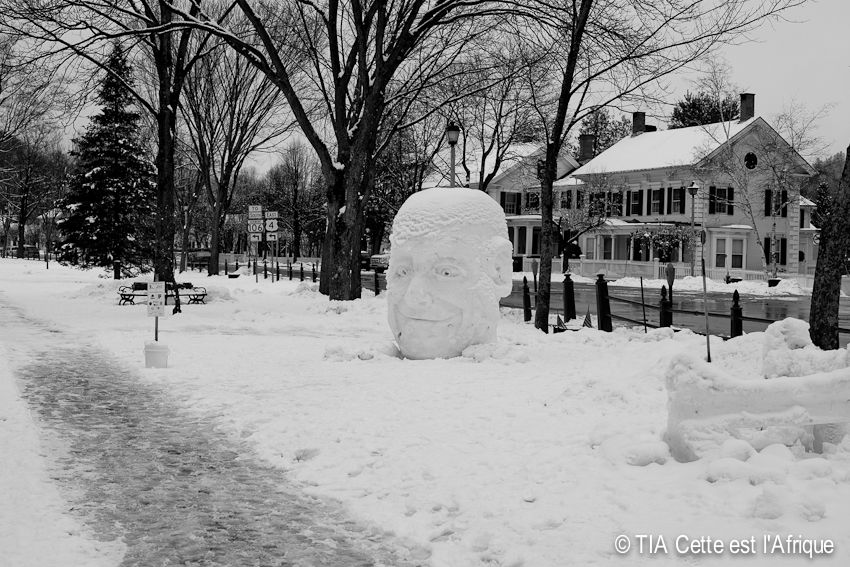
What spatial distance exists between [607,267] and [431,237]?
37764 millimetres

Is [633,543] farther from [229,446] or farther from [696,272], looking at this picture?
[696,272]

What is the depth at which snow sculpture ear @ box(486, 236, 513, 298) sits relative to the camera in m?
11.2

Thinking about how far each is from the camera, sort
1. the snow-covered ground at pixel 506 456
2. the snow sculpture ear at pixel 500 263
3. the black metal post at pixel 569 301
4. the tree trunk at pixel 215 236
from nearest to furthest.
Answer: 1. the snow-covered ground at pixel 506 456
2. the snow sculpture ear at pixel 500 263
3. the black metal post at pixel 569 301
4. the tree trunk at pixel 215 236

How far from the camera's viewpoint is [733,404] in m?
5.56

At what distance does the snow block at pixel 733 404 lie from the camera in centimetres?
539

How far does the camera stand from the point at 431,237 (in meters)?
10.8

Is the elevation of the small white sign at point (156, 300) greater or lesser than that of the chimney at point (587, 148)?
lesser

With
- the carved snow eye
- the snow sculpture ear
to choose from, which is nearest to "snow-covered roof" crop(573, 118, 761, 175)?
the snow sculpture ear

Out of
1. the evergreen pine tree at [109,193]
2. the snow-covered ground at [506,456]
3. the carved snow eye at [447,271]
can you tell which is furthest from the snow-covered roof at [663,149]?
the snow-covered ground at [506,456]

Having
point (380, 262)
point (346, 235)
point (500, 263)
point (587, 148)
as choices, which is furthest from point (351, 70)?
point (587, 148)

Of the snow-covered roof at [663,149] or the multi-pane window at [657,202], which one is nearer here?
the snow-covered roof at [663,149]

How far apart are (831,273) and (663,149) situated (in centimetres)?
4456

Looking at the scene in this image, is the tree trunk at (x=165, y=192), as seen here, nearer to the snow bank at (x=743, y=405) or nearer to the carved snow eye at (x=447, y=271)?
the carved snow eye at (x=447, y=271)

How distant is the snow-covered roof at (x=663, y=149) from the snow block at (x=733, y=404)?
4177cm
